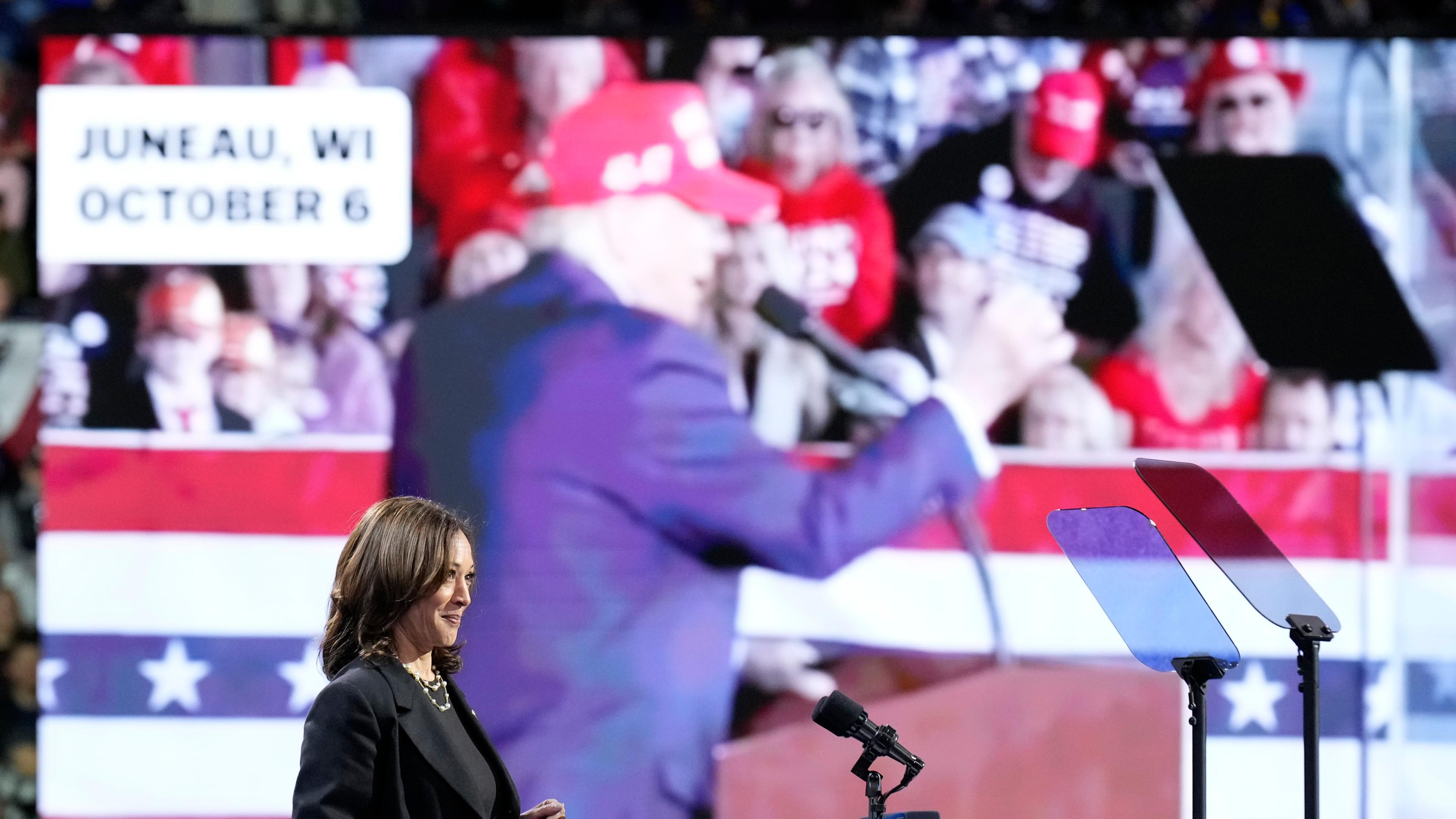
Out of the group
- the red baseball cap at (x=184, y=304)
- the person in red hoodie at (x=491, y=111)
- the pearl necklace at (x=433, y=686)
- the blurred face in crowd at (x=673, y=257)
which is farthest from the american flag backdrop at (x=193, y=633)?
the pearl necklace at (x=433, y=686)

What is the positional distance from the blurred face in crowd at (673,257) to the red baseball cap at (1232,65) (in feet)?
3.92

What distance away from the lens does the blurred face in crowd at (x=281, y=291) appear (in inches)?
135

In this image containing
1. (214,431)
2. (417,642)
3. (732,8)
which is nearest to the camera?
(417,642)

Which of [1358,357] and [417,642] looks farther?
→ [1358,357]

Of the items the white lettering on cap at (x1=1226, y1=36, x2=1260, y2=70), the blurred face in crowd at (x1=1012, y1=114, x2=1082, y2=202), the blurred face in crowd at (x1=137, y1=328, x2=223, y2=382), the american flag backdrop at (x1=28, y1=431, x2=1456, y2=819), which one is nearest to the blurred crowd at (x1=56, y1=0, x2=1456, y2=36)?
A: the white lettering on cap at (x1=1226, y1=36, x2=1260, y2=70)

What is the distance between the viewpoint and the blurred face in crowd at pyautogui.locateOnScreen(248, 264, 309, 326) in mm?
3430

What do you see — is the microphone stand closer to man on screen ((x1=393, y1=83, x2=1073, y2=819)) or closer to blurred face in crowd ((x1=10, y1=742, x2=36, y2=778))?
man on screen ((x1=393, y1=83, x2=1073, y2=819))

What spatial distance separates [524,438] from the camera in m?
3.43

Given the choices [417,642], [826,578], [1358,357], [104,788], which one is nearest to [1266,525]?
[1358,357]

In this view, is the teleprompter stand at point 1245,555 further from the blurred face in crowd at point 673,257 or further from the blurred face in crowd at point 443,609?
the blurred face in crowd at point 673,257

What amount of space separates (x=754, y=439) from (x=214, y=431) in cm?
129

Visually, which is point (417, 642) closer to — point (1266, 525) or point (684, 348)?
point (684, 348)

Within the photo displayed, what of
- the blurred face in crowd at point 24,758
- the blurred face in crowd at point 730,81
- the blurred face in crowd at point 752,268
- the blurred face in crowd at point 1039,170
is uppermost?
the blurred face in crowd at point 730,81

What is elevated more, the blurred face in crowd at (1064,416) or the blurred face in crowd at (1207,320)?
the blurred face in crowd at (1207,320)
